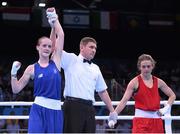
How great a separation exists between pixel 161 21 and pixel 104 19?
197 cm

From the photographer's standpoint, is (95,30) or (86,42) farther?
(95,30)

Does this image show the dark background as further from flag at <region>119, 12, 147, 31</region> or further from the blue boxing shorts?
the blue boxing shorts

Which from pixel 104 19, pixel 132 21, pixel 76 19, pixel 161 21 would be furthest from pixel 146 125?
pixel 161 21

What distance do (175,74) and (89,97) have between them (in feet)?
33.8

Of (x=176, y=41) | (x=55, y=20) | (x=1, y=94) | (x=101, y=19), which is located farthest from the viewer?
(x=176, y=41)

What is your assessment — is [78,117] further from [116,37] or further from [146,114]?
[116,37]

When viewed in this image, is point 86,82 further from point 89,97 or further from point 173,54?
point 173,54

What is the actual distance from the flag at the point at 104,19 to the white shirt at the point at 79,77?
945 cm

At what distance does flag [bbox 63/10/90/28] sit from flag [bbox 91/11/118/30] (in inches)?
8.7

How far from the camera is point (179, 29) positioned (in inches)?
603

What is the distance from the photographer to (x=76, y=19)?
14500mm

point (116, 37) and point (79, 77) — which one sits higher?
point (116, 37)

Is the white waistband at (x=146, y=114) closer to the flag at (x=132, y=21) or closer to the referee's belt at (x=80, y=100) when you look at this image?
the referee's belt at (x=80, y=100)

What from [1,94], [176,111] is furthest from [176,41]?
[1,94]
